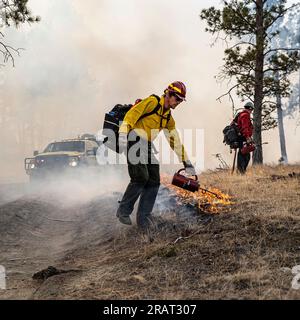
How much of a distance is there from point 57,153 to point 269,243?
12.1m

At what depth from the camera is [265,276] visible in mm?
4480

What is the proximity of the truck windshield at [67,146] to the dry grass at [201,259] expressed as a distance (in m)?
9.64

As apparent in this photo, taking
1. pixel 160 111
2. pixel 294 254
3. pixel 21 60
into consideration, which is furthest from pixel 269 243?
pixel 21 60

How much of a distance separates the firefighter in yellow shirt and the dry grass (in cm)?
42

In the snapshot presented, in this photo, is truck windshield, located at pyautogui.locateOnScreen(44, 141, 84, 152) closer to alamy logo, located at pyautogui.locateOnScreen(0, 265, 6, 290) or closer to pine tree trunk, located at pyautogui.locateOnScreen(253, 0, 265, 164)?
pine tree trunk, located at pyautogui.locateOnScreen(253, 0, 265, 164)

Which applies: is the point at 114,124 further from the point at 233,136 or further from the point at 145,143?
the point at 233,136

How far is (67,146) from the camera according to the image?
1734cm

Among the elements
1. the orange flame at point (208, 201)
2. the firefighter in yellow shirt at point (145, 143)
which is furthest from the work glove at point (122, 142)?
the orange flame at point (208, 201)

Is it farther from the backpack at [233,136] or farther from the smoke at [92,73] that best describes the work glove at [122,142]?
the smoke at [92,73]

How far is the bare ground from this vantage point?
4.49 metres

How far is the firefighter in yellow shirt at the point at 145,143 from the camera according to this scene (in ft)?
23.6

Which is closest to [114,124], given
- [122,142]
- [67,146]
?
[122,142]

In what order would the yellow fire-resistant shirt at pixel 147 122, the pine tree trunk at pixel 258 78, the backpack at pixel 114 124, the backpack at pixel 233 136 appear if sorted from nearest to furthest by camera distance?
the yellow fire-resistant shirt at pixel 147 122
the backpack at pixel 114 124
the backpack at pixel 233 136
the pine tree trunk at pixel 258 78
